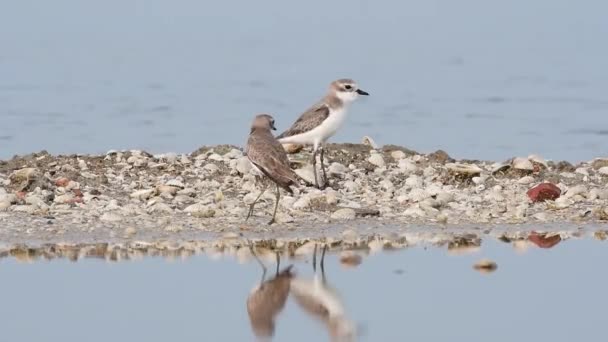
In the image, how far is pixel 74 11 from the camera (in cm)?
3684

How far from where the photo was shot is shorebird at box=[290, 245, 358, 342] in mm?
8875

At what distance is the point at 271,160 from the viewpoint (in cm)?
1236

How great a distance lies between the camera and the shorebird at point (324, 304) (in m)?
8.88

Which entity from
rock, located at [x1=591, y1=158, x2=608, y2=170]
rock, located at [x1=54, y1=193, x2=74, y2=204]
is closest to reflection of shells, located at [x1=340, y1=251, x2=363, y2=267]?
rock, located at [x1=54, y1=193, x2=74, y2=204]

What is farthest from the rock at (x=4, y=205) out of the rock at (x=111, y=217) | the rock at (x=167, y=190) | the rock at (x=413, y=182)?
the rock at (x=413, y=182)

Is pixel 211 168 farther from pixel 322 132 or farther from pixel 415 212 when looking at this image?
pixel 415 212

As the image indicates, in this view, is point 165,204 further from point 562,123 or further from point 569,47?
point 569,47

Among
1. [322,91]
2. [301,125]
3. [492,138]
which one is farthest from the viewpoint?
[322,91]

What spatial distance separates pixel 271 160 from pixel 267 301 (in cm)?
292

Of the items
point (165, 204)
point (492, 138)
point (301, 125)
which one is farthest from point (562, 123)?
point (165, 204)

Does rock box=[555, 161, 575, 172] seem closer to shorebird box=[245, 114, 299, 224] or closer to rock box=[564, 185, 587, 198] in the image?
rock box=[564, 185, 587, 198]

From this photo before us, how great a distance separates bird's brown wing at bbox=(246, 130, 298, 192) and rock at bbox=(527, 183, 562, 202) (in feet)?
6.87

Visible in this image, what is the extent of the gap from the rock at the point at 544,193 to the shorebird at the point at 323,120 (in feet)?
7.45

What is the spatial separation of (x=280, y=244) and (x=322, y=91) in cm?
1162
